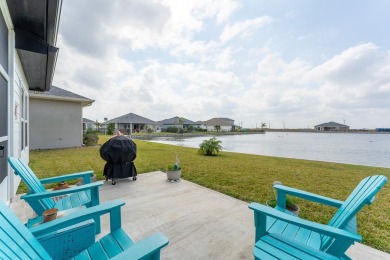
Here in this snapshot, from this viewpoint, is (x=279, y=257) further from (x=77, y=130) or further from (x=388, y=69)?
(x=388, y=69)

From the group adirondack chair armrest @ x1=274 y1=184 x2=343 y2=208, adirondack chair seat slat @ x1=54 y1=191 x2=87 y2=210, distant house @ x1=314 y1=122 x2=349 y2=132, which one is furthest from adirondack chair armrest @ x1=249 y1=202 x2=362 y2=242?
distant house @ x1=314 y1=122 x2=349 y2=132

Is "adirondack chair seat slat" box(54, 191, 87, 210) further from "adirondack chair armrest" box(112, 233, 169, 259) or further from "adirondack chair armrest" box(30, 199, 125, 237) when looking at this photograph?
"adirondack chair armrest" box(112, 233, 169, 259)

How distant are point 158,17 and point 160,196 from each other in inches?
242

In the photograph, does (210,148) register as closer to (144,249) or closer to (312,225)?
(312,225)

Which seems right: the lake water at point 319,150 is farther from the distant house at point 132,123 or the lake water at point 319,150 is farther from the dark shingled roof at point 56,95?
the distant house at point 132,123

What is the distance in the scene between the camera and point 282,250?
4.66 ft

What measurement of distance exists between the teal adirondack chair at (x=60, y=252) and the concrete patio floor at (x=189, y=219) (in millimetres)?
775

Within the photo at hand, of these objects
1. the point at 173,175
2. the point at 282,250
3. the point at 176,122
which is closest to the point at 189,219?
the point at 282,250

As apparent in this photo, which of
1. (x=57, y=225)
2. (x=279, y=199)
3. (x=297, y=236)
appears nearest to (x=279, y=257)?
(x=297, y=236)

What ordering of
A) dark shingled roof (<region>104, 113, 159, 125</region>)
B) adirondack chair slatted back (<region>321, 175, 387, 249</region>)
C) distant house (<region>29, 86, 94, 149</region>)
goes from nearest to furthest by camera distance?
1. adirondack chair slatted back (<region>321, 175, 387, 249</region>)
2. distant house (<region>29, 86, 94, 149</region>)
3. dark shingled roof (<region>104, 113, 159, 125</region>)

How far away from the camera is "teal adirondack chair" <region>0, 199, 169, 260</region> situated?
1019 millimetres

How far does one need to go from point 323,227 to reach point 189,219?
183cm

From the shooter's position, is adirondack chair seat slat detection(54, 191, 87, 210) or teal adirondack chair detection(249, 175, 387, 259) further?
adirondack chair seat slat detection(54, 191, 87, 210)

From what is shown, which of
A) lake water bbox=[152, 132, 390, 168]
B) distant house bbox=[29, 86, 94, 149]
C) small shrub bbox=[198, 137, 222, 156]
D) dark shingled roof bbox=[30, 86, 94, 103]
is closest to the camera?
small shrub bbox=[198, 137, 222, 156]
